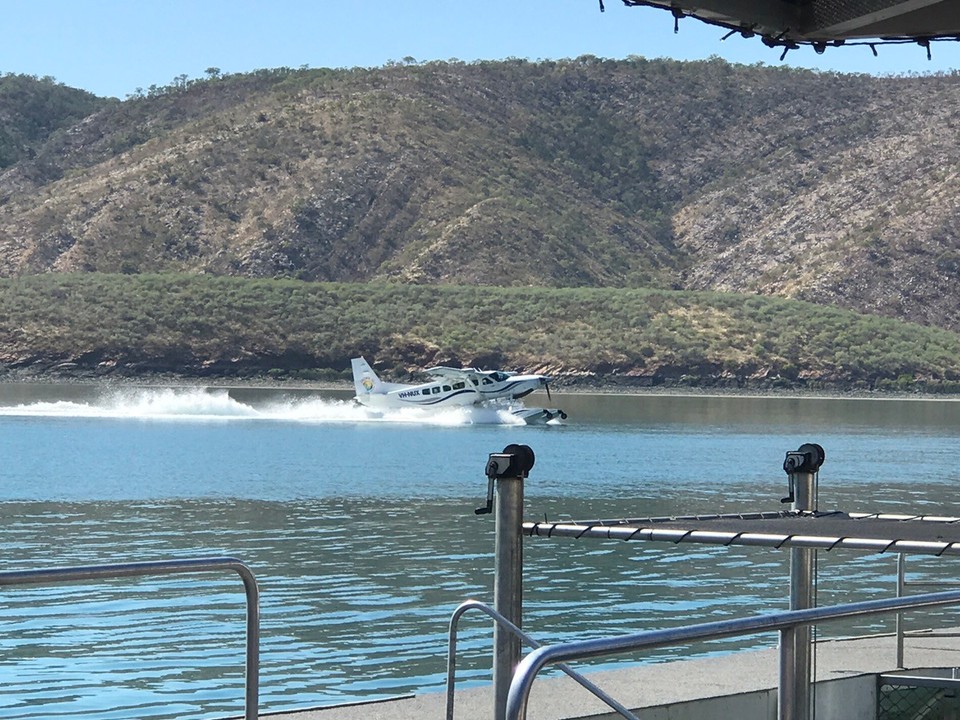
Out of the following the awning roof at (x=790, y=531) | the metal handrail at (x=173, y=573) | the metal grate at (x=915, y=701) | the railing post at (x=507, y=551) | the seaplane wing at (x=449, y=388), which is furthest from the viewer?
the seaplane wing at (x=449, y=388)

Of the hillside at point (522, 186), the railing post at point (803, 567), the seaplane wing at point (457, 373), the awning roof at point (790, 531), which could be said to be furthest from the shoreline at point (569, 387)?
the awning roof at point (790, 531)

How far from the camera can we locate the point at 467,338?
11619 centimetres

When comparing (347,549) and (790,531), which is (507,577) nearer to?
(790,531)

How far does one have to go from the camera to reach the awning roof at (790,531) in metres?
5.44

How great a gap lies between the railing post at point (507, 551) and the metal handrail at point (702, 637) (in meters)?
1.72

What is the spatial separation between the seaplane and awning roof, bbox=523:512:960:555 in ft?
209

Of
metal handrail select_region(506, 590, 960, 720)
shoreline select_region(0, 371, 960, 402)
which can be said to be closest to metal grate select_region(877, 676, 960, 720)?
metal handrail select_region(506, 590, 960, 720)

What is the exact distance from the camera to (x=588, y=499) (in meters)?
37.8

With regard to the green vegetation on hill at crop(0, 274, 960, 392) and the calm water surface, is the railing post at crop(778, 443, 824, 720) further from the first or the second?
the green vegetation on hill at crop(0, 274, 960, 392)

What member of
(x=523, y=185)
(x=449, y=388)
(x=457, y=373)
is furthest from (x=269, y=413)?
(x=523, y=185)

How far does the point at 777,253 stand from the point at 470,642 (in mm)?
129940

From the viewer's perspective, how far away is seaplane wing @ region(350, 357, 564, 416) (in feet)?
239

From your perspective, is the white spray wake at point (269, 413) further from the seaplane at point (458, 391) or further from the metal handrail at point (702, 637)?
the metal handrail at point (702, 637)

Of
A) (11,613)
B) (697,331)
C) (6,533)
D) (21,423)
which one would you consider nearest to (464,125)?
(697,331)
